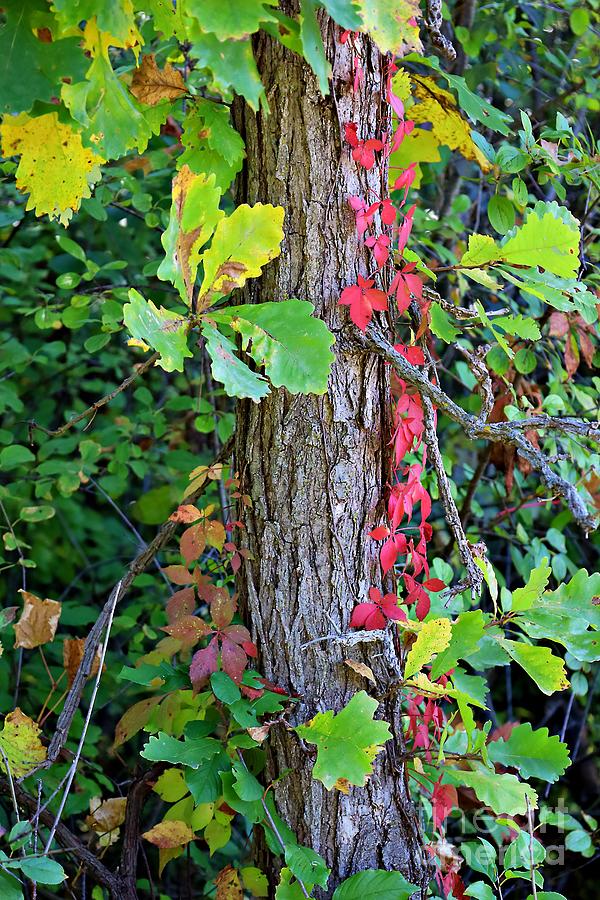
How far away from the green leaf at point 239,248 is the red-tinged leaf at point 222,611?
0.39m

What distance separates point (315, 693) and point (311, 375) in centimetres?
41

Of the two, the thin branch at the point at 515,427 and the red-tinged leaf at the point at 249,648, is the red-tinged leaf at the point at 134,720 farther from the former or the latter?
the thin branch at the point at 515,427

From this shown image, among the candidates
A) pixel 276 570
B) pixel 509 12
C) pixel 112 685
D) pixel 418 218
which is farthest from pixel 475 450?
pixel 276 570

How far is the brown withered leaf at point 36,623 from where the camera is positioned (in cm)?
124

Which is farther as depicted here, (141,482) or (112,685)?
(141,482)

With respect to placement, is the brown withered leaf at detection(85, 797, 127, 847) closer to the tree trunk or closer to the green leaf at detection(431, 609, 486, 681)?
the tree trunk

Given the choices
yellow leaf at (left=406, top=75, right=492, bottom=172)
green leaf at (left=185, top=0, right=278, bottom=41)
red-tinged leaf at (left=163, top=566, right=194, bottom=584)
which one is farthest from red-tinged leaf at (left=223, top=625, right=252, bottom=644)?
yellow leaf at (left=406, top=75, right=492, bottom=172)

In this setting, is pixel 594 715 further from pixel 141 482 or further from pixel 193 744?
pixel 193 744

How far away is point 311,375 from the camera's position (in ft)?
2.81

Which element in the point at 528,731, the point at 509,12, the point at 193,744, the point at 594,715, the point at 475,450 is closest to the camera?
the point at 193,744

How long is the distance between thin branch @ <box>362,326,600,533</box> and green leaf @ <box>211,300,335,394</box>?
0.12 m

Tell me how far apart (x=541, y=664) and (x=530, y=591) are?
0.31 ft

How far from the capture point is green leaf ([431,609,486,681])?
100 centimetres

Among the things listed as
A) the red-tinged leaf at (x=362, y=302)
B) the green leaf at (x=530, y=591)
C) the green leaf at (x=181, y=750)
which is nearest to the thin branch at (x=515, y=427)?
the red-tinged leaf at (x=362, y=302)
